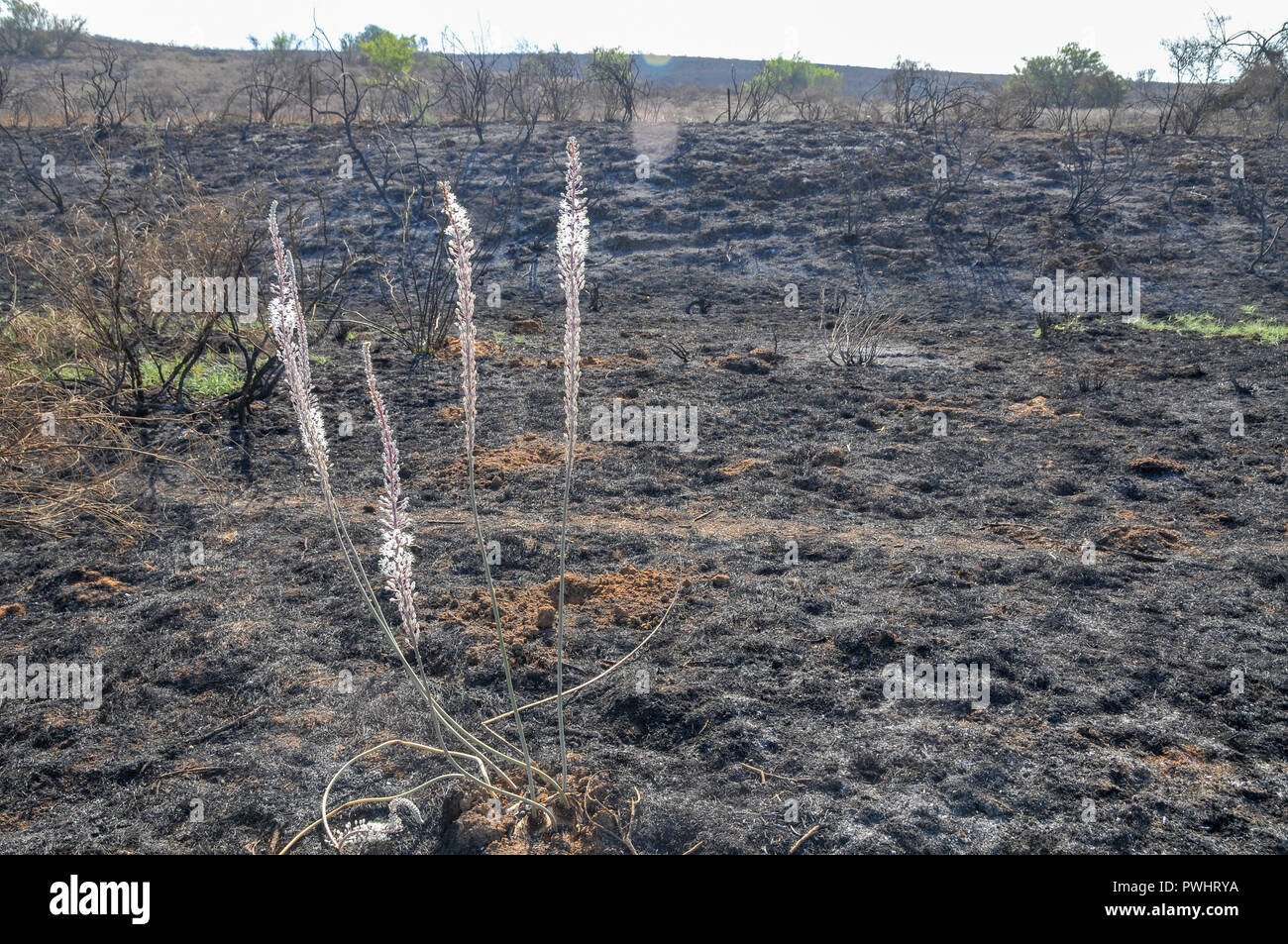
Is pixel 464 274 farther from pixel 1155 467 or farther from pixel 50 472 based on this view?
pixel 1155 467

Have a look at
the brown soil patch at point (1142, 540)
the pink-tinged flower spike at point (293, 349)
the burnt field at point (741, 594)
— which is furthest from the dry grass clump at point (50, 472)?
the brown soil patch at point (1142, 540)

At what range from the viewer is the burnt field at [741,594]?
222cm

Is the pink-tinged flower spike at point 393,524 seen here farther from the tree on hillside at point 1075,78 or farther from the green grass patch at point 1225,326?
the tree on hillside at point 1075,78

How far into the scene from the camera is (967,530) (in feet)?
12.4

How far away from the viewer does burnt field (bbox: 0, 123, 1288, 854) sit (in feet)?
7.30

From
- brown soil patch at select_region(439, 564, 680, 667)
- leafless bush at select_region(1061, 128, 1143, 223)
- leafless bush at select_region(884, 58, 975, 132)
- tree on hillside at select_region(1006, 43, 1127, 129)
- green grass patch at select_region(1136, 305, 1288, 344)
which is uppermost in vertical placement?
tree on hillside at select_region(1006, 43, 1127, 129)

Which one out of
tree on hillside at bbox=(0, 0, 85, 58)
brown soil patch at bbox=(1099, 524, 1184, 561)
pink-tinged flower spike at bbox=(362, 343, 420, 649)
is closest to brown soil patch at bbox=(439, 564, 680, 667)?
pink-tinged flower spike at bbox=(362, 343, 420, 649)

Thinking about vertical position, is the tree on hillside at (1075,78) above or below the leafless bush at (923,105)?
above

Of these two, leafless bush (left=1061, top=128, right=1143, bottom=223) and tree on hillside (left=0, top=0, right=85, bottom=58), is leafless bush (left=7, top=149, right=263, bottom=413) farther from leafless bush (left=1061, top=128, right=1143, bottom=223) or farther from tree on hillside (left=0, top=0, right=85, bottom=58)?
tree on hillside (left=0, top=0, right=85, bottom=58)

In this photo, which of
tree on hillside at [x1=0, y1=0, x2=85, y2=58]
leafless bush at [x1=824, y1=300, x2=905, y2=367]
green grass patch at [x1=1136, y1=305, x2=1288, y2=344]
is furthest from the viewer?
tree on hillside at [x1=0, y1=0, x2=85, y2=58]

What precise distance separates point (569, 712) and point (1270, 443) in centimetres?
404

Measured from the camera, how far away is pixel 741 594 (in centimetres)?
329
